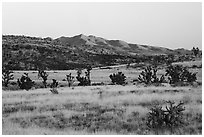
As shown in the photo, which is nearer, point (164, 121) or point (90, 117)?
point (164, 121)

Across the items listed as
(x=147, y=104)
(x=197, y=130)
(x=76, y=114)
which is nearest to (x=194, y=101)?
(x=147, y=104)

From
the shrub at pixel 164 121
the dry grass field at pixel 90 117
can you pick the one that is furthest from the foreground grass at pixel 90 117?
the shrub at pixel 164 121

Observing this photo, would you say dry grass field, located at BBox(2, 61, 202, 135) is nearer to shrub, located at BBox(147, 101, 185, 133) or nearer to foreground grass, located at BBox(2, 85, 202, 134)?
foreground grass, located at BBox(2, 85, 202, 134)

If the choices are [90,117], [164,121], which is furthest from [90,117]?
[164,121]

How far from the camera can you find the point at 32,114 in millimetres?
12805

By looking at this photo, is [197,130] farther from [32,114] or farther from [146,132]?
[32,114]

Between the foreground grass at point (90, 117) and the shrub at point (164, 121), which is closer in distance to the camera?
the foreground grass at point (90, 117)

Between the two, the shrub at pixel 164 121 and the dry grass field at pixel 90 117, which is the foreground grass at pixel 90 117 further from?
the shrub at pixel 164 121

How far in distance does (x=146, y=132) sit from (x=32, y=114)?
5.38 meters

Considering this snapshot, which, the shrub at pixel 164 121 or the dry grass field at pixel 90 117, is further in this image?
the shrub at pixel 164 121

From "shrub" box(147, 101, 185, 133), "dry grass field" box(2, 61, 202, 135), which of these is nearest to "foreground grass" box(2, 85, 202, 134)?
"dry grass field" box(2, 61, 202, 135)

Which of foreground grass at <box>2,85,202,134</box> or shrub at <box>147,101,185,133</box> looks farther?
shrub at <box>147,101,185,133</box>

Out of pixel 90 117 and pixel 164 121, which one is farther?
pixel 90 117

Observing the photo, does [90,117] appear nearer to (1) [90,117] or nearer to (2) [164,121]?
(1) [90,117]
